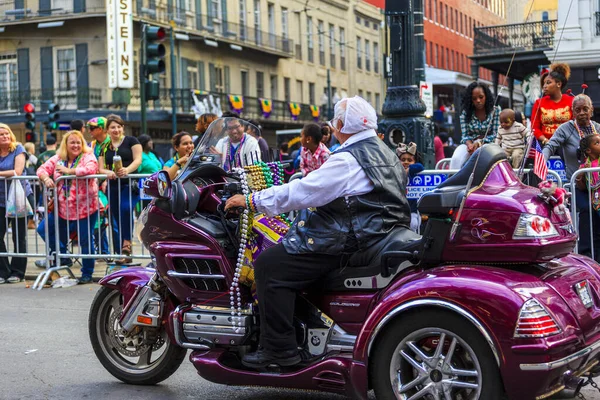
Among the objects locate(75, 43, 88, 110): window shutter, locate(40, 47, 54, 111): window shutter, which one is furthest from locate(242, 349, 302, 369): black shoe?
locate(40, 47, 54, 111): window shutter

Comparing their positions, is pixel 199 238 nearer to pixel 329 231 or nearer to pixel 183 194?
pixel 183 194

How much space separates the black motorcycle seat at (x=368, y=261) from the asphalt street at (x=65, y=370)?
3.32 feet

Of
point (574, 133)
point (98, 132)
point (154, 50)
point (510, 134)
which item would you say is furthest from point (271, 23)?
point (574, 133)

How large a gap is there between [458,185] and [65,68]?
42.8 metres

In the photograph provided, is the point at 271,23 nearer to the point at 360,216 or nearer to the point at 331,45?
the point at 331,45

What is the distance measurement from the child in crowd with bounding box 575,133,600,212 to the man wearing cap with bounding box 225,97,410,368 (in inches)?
165

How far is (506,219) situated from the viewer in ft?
15.6

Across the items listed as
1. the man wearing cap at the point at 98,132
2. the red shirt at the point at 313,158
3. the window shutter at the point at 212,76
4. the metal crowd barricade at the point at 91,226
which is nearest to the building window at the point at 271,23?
the window shutter at the point at 212,76

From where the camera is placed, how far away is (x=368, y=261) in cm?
522

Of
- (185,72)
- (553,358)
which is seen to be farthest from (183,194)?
(185,72)

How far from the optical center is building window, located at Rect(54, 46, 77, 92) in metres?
45.3

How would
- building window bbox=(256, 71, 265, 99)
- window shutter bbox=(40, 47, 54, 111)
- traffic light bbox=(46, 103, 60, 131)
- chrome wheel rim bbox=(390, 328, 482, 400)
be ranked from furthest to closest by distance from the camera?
1. building window bbox=(256, 71, 265, 99)
2. window shutter bbox=(40, 47, 54, 111)
3. traffic light bbox=(46, 103, 60, 131)
4. chrome wheel rim bbox=(390, 328, 482, 400)

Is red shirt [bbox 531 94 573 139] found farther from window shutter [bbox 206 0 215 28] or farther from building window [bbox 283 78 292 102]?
building window [bbox 283 78 292 102]

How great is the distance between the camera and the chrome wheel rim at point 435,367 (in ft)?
15.5
